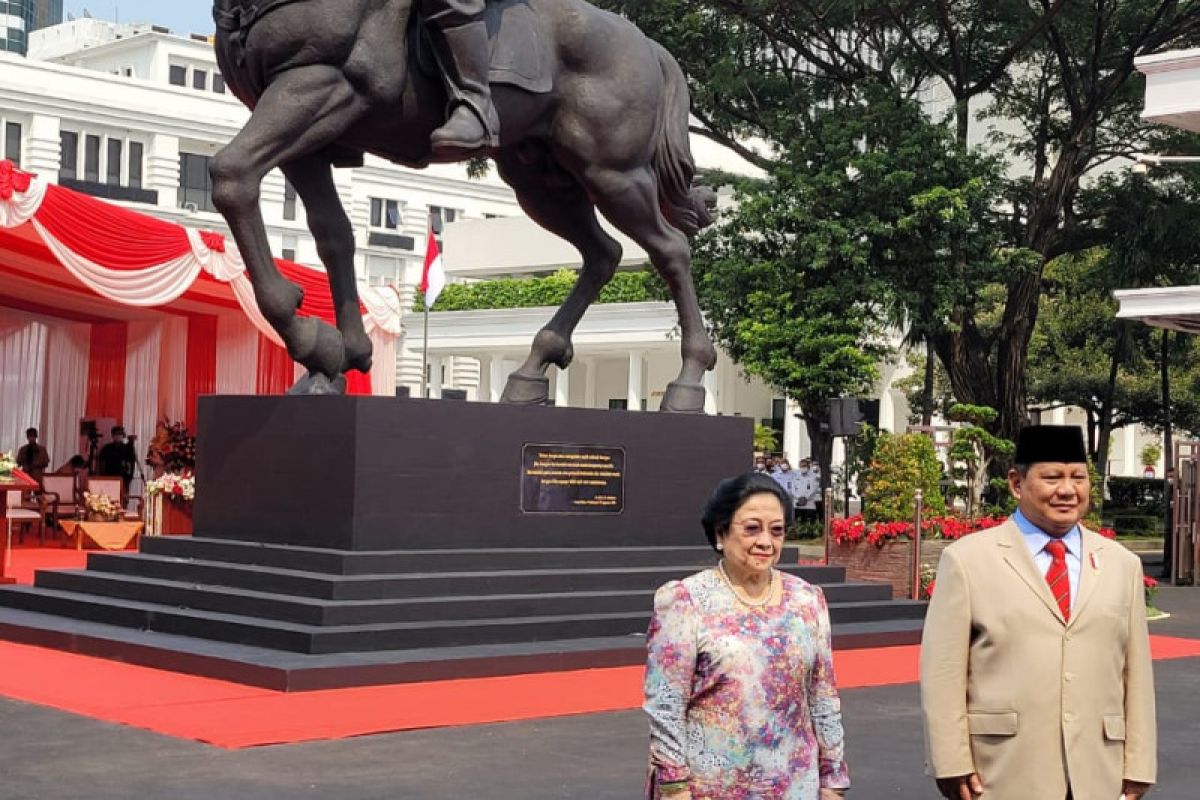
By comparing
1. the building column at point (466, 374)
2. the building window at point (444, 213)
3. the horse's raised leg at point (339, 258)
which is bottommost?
the horse's raised leg at point (339, 258)

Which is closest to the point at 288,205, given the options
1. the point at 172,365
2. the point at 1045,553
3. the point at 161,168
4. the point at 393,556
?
the point at 161,168

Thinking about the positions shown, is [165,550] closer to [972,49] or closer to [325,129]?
[325,129]

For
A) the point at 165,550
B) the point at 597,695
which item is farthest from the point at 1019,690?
the point at 165,550

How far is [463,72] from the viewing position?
35.6 ft

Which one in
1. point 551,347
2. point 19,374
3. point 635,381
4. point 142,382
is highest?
point 635,381

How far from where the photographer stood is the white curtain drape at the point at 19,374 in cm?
2519

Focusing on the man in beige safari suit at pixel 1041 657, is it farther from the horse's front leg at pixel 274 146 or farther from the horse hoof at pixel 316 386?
the horse hoof at pixel 316 386

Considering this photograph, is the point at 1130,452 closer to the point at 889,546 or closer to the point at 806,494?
the point at 806,494

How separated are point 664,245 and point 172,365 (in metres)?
13.1

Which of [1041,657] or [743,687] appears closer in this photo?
[743,687]

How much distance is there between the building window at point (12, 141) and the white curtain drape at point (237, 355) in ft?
101

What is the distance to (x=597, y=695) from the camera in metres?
9.82

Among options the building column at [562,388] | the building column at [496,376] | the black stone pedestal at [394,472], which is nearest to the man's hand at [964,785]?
the black stone pedestal at [394,472]

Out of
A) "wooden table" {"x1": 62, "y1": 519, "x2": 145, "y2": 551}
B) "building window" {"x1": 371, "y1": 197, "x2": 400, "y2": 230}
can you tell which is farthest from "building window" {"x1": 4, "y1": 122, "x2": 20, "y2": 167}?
"wooden table" {"x1": 62, "y1": 519, "x2": 145, "y2": 551}
